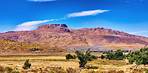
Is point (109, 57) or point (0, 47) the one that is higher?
point (0, 47)

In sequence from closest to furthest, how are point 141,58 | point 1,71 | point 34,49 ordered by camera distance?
point 1,71
point 141,58
point 34,49

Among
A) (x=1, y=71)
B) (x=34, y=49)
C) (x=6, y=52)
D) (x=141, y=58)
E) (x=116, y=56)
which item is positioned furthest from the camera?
(x=34, y=49)

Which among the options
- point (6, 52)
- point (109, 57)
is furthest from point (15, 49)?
point (109, 57)

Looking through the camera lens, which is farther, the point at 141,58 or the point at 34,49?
the point at 34,49

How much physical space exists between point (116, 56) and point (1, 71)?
89456mm

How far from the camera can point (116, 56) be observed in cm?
10744

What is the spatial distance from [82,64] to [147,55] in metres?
18.9

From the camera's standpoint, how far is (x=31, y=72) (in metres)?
30.6

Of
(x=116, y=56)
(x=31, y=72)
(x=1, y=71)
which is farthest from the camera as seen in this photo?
(x=116, y=56)

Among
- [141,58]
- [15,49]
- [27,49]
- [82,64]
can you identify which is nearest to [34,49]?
[27,49]

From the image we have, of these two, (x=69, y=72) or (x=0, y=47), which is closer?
(x=69, y=72)

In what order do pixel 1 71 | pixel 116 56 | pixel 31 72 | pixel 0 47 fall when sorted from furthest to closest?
1. pixel 0 47
2. pixel 116 56
3. pixel 31 72
4. pixel 1 71

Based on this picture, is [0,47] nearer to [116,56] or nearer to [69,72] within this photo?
[116,56]

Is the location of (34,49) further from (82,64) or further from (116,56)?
(82,64)
